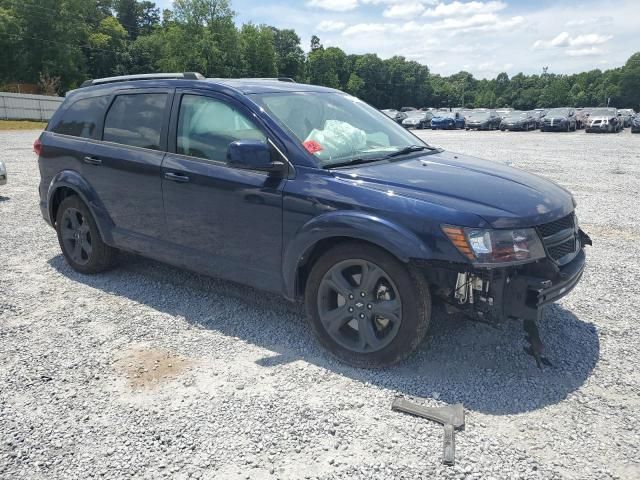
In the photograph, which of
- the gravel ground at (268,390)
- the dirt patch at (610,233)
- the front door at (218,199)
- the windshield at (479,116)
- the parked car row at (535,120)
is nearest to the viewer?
the gravel ground at (268,390)

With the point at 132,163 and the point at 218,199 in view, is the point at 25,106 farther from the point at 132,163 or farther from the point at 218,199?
the point at 218,199

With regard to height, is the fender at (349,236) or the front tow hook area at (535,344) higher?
the fender at (349,236)

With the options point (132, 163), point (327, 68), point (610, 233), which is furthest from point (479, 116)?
point (327, 68)

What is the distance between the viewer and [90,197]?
502 centimetres

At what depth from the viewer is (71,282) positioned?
517cm

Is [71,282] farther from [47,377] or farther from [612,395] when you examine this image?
[612,395]

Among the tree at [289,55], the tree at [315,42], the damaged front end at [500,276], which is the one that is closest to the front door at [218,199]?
the damaged front end at [500,276]

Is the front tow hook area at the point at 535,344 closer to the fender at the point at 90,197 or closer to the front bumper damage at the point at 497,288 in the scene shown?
the front bumper damage at the point at 497,288

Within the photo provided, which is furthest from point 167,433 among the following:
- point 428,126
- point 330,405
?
point 428,126

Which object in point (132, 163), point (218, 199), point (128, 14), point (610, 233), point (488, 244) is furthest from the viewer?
point (128, 14)

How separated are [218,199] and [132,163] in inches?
42.6

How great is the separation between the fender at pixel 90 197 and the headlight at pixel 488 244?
10.8 ft

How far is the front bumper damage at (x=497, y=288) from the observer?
3.12m

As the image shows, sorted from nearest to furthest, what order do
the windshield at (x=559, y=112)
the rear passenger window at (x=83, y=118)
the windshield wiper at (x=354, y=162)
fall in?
the windshield wiper at (x=354, y=162)
the rear passenger window at (x=83, y=118)
the windshield at (x=559, y=112)
